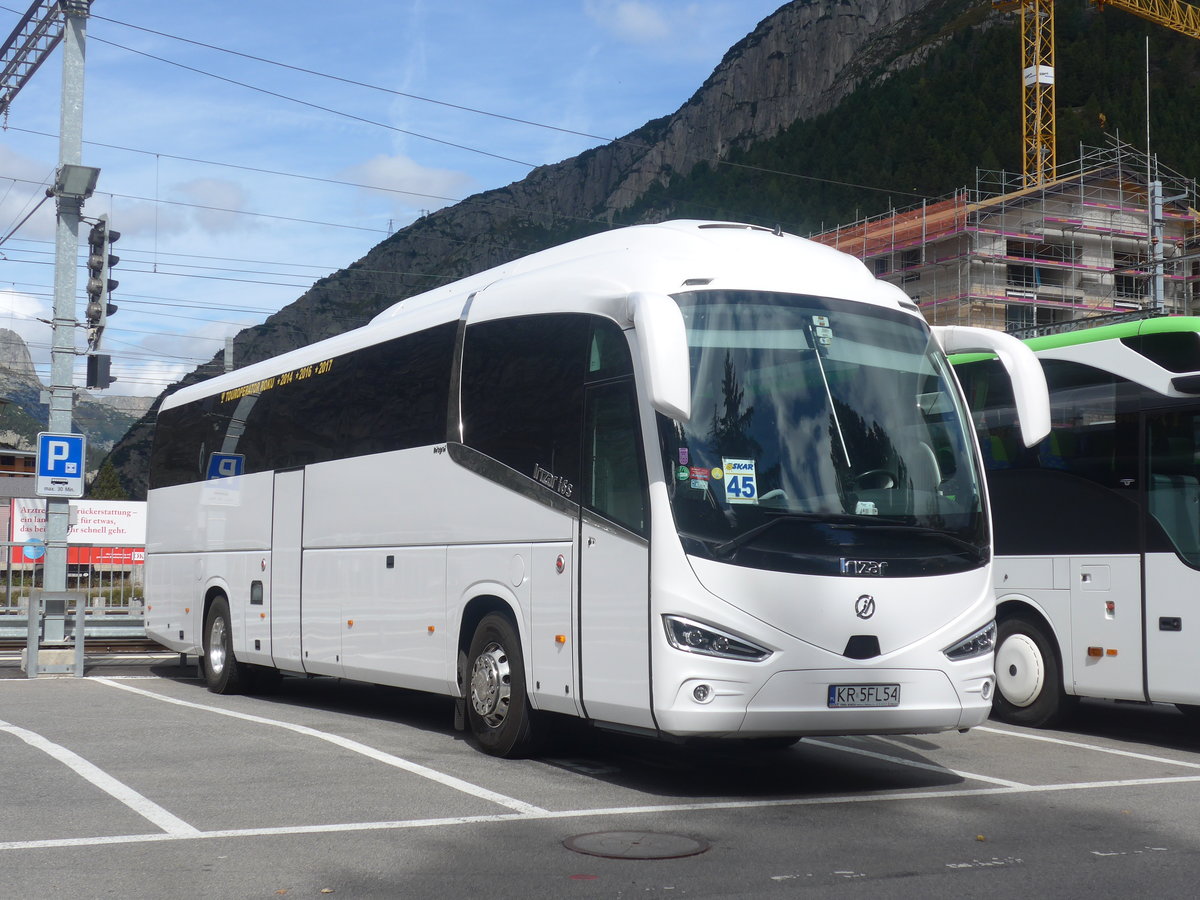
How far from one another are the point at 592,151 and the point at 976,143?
320 ft

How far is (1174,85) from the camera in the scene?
111688 mm

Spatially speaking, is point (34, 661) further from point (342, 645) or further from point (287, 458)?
point (342, 645)

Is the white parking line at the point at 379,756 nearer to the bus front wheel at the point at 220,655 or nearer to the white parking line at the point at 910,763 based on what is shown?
the bus front wheel at the point at 220,655

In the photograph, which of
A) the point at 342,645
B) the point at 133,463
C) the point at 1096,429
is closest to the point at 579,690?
the point at 342,645

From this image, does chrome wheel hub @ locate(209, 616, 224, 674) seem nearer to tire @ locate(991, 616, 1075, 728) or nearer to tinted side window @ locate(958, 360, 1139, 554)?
tire @ locate(991, 616, 1075, 728)

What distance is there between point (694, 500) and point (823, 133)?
408ft

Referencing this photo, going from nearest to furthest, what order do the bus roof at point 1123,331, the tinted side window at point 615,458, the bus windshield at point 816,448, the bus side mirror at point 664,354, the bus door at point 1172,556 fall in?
the bus side mirror at point 664,354, the bus windshield at point 816,448, the tinted side window at point 615,458, the bus door at point 1172,556, the bus roof at point 1123,331

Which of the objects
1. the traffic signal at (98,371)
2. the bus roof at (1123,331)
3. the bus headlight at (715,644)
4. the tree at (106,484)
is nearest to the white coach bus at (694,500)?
the bus headlight at (715,644)

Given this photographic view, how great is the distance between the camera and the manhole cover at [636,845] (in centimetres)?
646

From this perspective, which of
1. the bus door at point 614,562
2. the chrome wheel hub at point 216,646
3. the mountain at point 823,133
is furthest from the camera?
the mountain at point 823,133

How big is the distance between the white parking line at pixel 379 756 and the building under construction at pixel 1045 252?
61852 millimetres

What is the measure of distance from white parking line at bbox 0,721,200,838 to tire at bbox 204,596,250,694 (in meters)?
3.88

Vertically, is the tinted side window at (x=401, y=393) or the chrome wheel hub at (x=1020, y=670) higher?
the tinted side window at (x=401, y=393)

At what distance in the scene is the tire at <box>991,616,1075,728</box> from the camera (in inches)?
468
